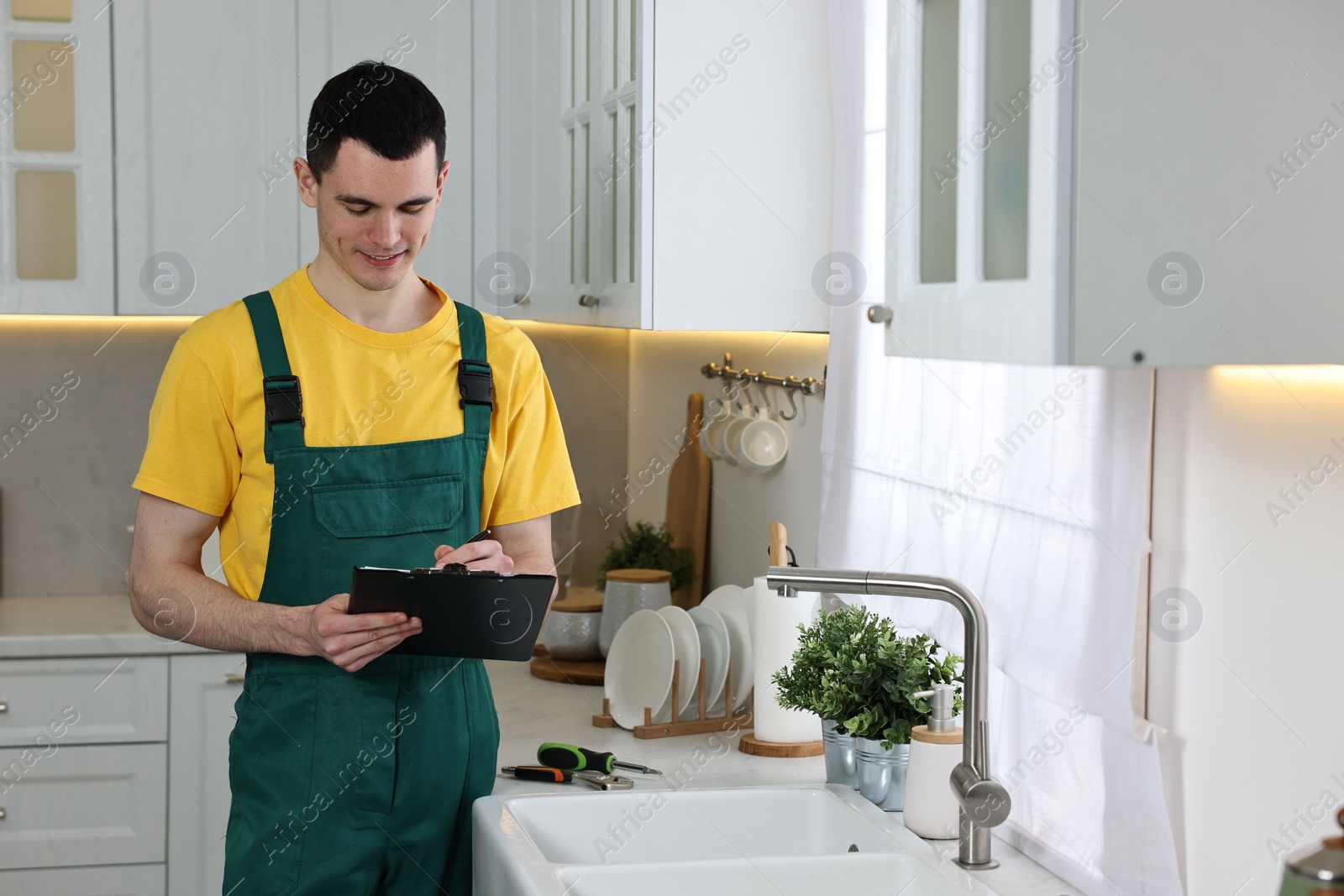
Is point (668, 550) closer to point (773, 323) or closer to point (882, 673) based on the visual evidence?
point (773, 323)

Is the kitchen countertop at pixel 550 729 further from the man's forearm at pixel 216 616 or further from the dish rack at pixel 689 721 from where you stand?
the man's forearm at pixel 216 616

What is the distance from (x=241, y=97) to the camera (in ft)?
8.94

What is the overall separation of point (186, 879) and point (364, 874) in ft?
4.56

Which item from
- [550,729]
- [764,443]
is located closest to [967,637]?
[550,729]

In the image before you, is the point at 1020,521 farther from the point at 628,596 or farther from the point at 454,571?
the point at 628,596

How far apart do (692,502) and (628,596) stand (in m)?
0.39

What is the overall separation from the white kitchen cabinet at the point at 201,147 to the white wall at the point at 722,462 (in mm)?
907

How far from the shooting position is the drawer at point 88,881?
104 inches

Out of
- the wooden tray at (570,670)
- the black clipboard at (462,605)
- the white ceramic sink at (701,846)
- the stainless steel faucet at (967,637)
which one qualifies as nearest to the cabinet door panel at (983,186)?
the stainless steel faucet at (967,637)

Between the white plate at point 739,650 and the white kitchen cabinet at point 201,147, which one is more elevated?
the white kitchen cabinet at point 201,147

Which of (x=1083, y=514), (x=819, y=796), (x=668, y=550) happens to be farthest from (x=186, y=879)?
(x=1083, y=514)

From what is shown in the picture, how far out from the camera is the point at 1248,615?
1.23 meters

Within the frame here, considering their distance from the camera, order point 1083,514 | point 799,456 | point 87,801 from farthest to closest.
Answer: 1. point 87,801
2. point 799,456
3. point 1083,514

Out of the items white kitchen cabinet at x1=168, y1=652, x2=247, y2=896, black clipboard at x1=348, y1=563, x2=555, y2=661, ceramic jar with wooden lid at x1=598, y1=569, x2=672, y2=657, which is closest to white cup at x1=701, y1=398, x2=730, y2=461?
ceramic jar with wooden lid at x1=598, y1=569, x2=672, y2=657
